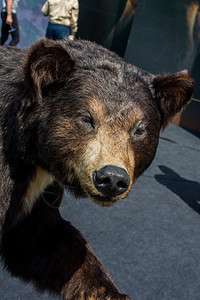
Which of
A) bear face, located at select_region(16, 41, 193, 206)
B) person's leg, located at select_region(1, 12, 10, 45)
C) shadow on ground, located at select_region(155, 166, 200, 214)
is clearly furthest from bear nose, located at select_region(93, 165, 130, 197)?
person's leg, located at select_region(1, 12, 10, 45)

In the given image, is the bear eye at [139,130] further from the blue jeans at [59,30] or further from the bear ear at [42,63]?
the blue jeans at [59,30]

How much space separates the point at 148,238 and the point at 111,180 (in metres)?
2.13

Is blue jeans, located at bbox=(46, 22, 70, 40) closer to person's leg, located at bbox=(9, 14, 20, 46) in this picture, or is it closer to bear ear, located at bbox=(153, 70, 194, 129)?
person's leg, located at bbox=(9, 14, 20, 46)

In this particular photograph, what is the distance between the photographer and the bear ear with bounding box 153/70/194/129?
2.38 metres

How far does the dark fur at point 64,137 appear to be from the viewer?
6.70ft

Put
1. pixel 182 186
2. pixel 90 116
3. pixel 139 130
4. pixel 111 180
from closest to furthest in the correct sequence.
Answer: pixel 111 180 < pixel 90 116 < pixel 139 130 < pixel 182 186

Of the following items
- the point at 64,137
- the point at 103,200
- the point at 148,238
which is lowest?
the point at 148,238

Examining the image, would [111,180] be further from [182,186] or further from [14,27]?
[14,27]

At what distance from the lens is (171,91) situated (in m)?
2.40

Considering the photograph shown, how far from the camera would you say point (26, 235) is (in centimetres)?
251

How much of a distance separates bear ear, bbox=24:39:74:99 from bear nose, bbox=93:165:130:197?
0.54 metres

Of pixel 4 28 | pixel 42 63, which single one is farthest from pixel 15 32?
pixel 42 63

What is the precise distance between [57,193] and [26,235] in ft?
1.00

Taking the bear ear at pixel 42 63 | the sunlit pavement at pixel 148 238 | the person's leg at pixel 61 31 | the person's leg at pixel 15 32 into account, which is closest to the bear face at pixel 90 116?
the bear ear at pixel 42 63
